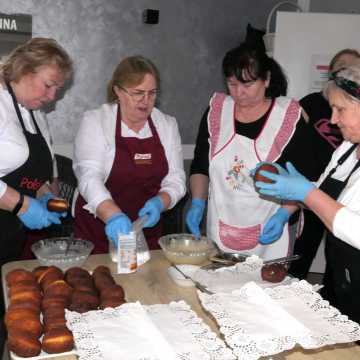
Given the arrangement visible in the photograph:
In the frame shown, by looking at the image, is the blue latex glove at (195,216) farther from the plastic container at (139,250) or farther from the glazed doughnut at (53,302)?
the glazed doughnut at (53,302)

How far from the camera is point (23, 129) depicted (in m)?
1.85

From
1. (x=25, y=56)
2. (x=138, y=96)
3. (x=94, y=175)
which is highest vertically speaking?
(x=25, y=56)

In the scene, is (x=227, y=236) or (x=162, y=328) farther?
(x=227, y=236)

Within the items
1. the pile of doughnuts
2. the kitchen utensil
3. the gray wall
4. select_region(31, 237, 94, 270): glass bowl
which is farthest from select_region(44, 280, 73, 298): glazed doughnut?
the gray wall

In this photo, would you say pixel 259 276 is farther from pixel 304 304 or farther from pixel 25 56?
pixel 25 56

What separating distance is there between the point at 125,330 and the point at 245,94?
1.12m

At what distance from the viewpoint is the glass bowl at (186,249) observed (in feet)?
5.14

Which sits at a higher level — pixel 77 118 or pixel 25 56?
pixel 25 56

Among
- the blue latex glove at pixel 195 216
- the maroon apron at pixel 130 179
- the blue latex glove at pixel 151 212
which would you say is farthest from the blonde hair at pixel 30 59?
the blue latex glove at pixel 195 216

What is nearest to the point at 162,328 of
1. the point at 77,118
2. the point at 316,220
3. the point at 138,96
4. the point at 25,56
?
the point at 138,96

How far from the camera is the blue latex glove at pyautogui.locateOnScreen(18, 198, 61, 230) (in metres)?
1.75

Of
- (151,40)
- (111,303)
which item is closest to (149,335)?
(111,303)

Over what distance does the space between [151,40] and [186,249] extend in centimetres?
205

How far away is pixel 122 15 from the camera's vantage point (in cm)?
320
